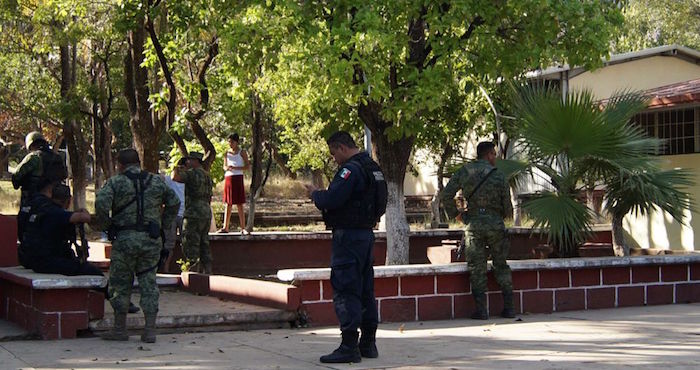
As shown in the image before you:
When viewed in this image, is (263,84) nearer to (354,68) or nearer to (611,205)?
(354,68)

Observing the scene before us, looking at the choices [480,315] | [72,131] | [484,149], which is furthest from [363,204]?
[72,131]

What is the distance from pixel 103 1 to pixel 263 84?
4.08 meters

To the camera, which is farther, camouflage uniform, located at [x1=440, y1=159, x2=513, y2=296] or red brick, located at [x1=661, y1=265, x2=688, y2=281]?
red brick, located at [x1=661, y1=265, x2=688, y2=281]

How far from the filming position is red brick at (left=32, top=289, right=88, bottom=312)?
9.19m

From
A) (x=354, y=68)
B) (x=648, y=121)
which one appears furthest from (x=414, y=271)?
(x=648, y=121)

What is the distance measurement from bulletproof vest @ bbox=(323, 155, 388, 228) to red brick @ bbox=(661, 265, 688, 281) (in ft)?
17.7

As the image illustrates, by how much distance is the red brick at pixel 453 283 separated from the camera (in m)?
10.7

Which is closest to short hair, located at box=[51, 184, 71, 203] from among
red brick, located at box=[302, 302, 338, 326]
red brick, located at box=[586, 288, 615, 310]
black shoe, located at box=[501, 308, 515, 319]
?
red brick, located at box=[302, 302, 338, 326]

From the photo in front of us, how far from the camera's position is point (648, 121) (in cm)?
1731

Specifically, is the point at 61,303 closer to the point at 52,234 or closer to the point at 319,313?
the point at 52,234

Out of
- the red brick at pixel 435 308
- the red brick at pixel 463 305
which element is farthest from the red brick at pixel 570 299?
the red brick at pixel 435 308

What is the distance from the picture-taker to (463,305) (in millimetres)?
10867

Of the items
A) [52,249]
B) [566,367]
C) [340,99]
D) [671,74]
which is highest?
[671,74]

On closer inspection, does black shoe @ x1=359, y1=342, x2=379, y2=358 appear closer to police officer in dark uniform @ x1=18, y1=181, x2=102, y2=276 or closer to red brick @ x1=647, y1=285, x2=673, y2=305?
police officer in dark uniform @ x1=18, y1=181, x2=102, y2=276
